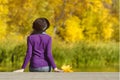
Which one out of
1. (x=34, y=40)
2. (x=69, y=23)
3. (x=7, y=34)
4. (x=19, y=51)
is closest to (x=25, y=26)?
(x=7, y=34)

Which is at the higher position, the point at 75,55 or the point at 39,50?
the point at 39,50

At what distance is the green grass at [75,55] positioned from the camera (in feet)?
39.7

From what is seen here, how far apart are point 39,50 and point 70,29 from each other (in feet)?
43.1

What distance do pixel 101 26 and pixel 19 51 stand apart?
18.5 ft

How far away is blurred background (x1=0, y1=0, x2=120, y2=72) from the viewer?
12445mm

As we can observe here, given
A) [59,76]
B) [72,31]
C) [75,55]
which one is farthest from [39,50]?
[72,31]

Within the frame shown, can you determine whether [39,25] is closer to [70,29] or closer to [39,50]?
[39,50]

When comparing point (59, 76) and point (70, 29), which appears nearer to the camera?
point (59, 76)

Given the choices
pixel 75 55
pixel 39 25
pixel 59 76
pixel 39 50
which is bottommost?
pixel 75 55

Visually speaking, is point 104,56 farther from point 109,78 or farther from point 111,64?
point 109,78

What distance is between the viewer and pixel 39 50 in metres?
2.97

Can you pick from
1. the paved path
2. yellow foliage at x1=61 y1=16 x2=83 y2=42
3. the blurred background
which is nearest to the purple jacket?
the paved path

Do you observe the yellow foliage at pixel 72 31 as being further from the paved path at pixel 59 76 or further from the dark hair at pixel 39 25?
the paved path at pixel 59 76

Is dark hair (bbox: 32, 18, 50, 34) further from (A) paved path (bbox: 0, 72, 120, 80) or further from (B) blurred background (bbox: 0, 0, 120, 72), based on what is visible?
(B) blurred background (bbox: 0, 0, 120, 72)
